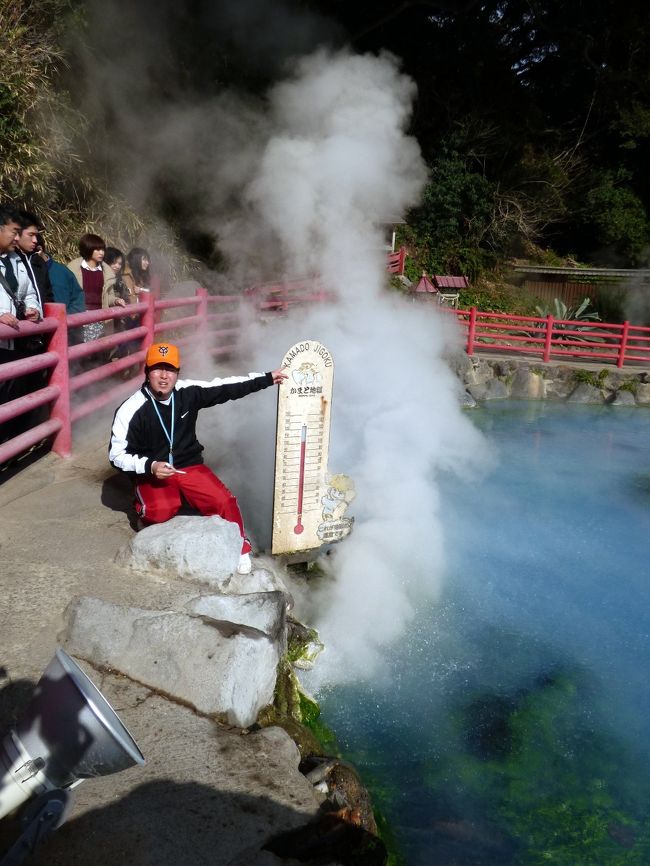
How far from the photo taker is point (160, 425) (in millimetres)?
3586

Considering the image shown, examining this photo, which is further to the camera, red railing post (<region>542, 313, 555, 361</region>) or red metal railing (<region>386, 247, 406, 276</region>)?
red metal railing (<region>386, 247, 406, 276</region>)

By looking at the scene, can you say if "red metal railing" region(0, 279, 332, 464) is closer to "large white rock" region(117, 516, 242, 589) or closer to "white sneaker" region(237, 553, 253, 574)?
"large white rock" region(117, 516, 242, 589)

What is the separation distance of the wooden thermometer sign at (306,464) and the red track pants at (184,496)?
1.70 feet

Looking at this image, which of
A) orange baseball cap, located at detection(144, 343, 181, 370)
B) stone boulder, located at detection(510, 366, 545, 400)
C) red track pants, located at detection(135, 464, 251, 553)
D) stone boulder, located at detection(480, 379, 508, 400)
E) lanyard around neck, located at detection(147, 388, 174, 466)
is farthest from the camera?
stone boulder, located at detection(510, 366, 545, 400)

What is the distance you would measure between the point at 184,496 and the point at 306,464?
83cm

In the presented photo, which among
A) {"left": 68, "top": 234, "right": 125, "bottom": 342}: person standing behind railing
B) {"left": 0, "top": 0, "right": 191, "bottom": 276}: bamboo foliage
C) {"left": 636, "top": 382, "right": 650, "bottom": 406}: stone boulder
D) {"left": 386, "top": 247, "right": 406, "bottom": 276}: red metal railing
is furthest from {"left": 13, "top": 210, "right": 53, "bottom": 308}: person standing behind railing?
{"left": 386, "top": 247, "right": 406, "bottom": 276}: red metal railing

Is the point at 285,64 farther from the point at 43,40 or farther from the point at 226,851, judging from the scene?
the point at 226,851

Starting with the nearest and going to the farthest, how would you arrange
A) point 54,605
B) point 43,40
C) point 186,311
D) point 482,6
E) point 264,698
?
1. point 264,698
2. point 54,605
3. point 43,40
4. point 186,311
5. point 482,6

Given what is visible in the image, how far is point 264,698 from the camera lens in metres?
2.75

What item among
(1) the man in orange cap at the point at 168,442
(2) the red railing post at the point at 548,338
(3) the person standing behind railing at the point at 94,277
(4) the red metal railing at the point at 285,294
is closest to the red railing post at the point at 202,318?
(4) the red metal railing at the point at 285,294

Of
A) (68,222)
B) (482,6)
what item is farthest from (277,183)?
(482,6)

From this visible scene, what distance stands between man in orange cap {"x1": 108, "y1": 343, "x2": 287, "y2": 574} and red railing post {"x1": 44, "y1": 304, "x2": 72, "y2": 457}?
1404 mm

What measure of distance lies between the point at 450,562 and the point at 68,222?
677cm

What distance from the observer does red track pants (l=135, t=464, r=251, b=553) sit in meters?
3.65
